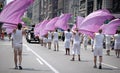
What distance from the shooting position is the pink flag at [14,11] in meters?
18.5

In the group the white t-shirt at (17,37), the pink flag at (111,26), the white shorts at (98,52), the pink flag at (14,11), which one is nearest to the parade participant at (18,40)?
the white t-shirt at (17,37)

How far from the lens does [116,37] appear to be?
28.0m

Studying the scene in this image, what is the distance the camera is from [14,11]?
1856 cm

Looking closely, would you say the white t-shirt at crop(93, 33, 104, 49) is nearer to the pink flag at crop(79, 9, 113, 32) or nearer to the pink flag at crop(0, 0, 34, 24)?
the pink flag at crop(79, 9, 113, 32)

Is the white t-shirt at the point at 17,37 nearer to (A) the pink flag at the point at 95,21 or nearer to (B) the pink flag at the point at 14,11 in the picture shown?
(B) the pink flag at the point at 14,11

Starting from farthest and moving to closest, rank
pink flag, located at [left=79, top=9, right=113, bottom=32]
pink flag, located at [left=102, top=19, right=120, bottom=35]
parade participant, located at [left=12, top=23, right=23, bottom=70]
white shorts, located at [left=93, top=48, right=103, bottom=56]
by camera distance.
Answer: pink flag, located at [left=102, top=19, right=120, bottom=35] < pink flag, located at [left=79, top=9, right=113, bottom=32] < white shorts, located at [left=93, top=48, right=103, bottom=56] < parade participant, located at [left=12, top=23, right=23, bottom=70]

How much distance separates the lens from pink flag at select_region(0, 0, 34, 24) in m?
18.5

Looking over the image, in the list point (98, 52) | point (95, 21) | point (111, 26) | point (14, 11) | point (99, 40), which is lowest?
point (98, 52)

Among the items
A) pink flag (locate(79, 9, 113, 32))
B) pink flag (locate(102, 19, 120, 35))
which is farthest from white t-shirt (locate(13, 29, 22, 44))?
pink flag (locate(102, 19, 120, 35))

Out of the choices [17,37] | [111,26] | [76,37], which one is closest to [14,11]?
[17,37]

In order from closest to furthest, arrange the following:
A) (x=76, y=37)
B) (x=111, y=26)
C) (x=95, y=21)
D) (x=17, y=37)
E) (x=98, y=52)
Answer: (x=17, y=37), (x=98, y=52), (x=95, y=21), (x=76, y=37), (x=111, y=26)

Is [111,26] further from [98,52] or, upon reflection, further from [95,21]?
[98,52]

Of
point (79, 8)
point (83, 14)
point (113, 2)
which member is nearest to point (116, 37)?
point (113, 2)

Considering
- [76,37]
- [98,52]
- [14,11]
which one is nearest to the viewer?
[14,11]
